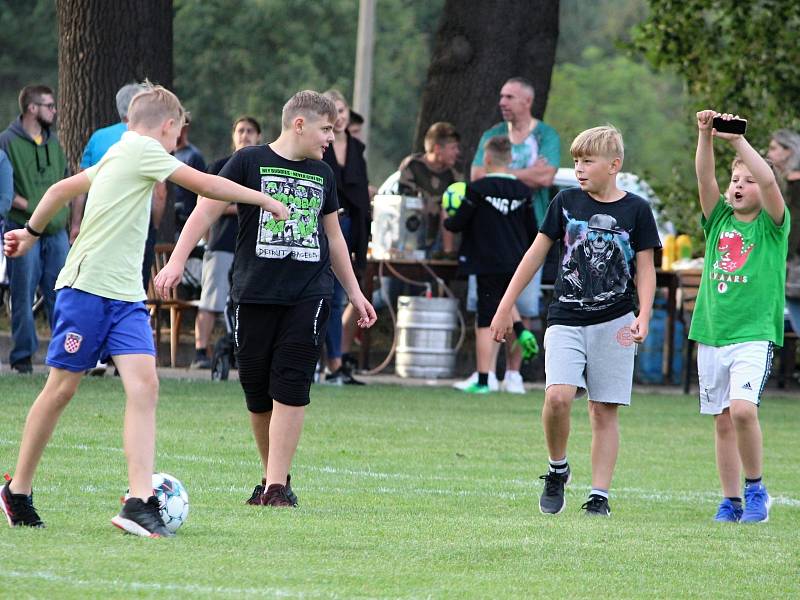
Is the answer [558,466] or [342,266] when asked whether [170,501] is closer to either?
[342,266]

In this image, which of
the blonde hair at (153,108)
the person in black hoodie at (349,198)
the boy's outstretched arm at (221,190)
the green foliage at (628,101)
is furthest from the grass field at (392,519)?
the green foliage at (628,101)

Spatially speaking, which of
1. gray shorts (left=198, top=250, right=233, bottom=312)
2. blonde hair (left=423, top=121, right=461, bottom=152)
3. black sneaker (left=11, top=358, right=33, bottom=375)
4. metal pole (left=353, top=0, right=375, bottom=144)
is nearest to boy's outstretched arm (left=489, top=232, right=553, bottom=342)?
black sneaker (left=11, top=358, right=33, bottom=375)

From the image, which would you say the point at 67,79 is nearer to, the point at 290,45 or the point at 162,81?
the point at 162,81

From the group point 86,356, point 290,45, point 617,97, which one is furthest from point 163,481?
point 617,97

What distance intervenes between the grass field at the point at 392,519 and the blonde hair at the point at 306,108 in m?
1.74

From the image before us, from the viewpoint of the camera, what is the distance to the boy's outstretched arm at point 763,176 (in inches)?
296

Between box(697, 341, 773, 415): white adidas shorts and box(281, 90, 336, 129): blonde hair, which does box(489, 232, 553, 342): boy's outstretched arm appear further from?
box(281, 90, 336, 129): blonde hair

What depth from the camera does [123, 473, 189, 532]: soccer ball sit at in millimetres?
6496

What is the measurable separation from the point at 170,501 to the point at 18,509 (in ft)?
1.87

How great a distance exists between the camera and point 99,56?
1708 cm

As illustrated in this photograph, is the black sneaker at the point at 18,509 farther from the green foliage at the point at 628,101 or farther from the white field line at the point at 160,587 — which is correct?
the green foliage at the point at 628,101

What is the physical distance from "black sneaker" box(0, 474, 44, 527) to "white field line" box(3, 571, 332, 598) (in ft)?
3.61

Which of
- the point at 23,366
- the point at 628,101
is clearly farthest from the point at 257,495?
the point at 628,101

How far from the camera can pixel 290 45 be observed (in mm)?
47625
